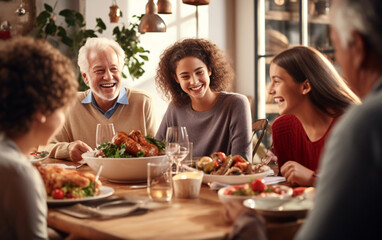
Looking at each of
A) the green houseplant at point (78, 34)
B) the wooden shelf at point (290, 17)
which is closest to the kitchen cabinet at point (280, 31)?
the wooden shelf at point (290, 17)

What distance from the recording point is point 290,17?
6531 millimetres

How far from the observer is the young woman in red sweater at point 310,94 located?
2.37 meters

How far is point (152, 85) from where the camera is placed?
6.33 meters

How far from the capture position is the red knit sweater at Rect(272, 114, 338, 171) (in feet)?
7.88

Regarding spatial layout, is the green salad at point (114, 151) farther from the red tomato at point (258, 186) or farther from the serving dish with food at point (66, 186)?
the red tomato at point (258, 186)

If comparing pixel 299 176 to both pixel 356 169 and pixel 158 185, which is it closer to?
pixel 158 185

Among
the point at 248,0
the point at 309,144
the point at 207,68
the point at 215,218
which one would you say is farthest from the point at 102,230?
the point at 248,0

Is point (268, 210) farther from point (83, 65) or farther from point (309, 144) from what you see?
point (83, 65)

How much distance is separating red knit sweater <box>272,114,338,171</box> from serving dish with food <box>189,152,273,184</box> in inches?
17.9

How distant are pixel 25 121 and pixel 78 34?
167 inches

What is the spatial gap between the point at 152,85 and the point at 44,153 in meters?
3.67

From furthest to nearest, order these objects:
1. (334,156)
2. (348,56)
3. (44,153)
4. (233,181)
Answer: (44,153) < (233,181) < (348,56) < (334,156)

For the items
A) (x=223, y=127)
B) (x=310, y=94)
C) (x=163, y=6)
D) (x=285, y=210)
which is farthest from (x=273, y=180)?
(x=163, y=6)

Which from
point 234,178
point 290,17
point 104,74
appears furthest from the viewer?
point 290,17
